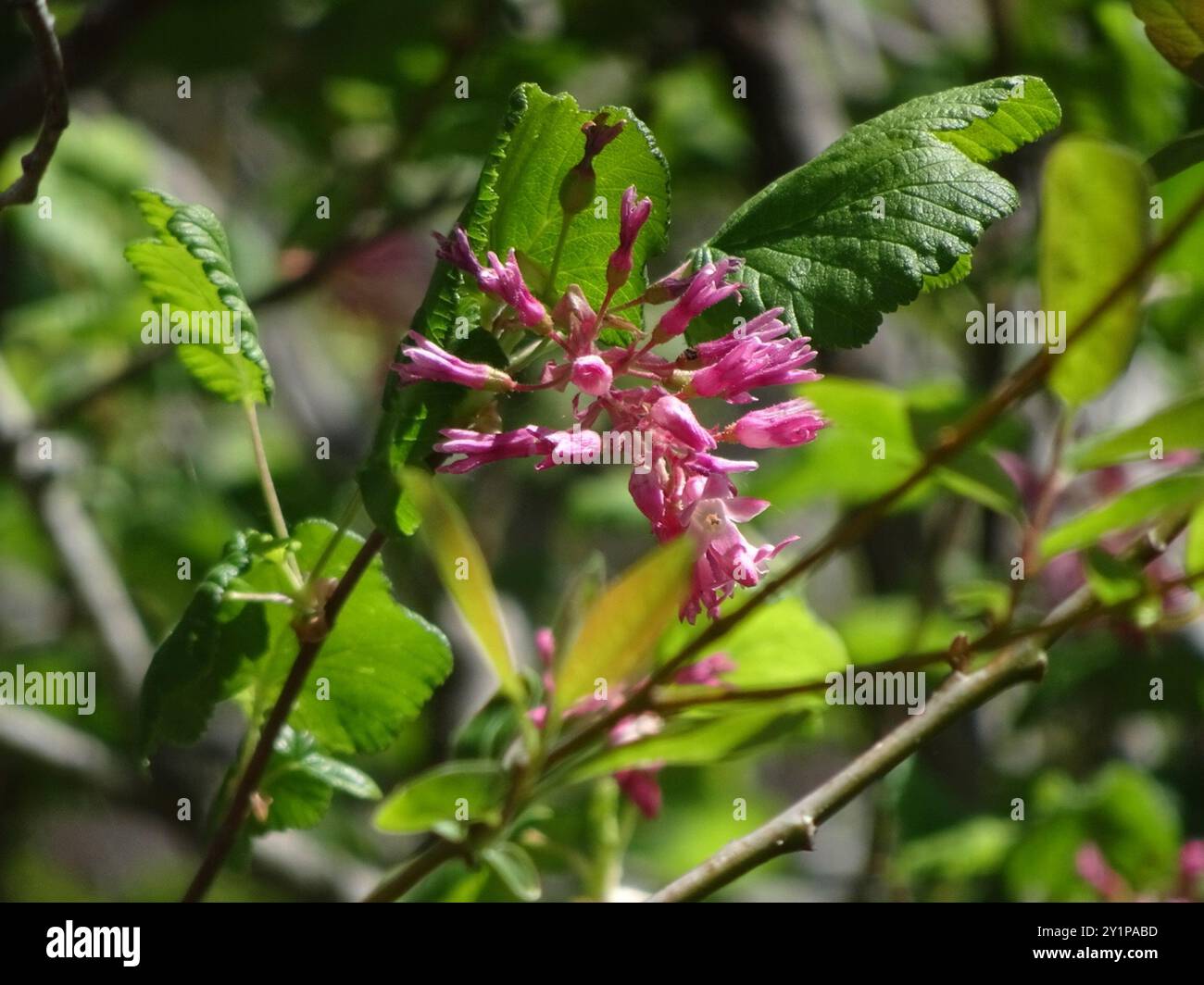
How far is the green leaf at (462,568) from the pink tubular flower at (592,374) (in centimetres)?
10

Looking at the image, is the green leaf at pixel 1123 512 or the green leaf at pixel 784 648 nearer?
the green leaf at pixel 1123 512

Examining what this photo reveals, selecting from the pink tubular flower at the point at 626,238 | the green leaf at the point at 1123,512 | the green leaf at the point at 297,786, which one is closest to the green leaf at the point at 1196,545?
the green leaf at the point at 1123,512

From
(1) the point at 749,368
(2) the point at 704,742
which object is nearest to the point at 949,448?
(1) the point at 749,368

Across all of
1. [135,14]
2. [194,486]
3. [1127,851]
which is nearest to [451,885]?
[1127,851]

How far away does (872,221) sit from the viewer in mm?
806

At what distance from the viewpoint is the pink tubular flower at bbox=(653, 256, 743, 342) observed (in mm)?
777

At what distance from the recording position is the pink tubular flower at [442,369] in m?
0.76

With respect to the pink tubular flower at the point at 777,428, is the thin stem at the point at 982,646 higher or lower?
lower

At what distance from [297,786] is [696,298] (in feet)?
1.52

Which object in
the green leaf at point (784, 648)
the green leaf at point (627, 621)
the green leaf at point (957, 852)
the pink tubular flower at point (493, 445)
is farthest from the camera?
the green leaf at point (957, 852)

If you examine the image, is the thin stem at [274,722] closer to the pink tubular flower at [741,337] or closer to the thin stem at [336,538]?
the thin stem at [336,538]

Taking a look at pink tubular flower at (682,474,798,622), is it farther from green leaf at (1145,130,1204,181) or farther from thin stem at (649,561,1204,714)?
green leaf at (1145,130,1204,181)

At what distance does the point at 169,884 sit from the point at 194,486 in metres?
1.51

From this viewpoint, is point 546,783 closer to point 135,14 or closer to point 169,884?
point 135,14
